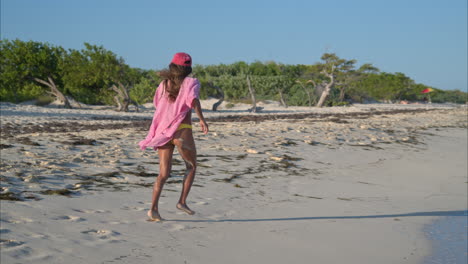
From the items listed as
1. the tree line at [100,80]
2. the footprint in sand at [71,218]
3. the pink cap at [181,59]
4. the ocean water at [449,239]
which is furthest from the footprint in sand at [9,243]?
the tree line at [100,80]

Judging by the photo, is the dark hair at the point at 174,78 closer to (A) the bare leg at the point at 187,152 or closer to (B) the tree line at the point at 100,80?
(A) the bare leg at the point at 187,152

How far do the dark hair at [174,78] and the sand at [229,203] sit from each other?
3.67ft

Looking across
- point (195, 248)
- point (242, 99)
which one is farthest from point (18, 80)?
point (195, 248)

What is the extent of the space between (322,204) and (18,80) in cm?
2379

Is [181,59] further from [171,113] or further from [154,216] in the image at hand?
[154,216]

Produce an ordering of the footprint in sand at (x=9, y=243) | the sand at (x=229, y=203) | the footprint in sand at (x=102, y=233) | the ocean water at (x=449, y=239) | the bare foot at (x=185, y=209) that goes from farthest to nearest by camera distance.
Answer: the bare foot at (x=185, y=209)
the ocean water at (x=449, y=239)
the footprint in sand at (x=102, y=233)
the sand at (x=229, y=203)
the footprint in sand at (x=9, y=243)

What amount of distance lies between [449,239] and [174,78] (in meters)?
2.84

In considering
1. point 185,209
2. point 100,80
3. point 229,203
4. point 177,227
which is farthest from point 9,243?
point 100,80

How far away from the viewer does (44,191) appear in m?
4.38

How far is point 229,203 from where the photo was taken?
4.58m

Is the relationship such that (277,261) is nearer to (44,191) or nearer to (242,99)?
(44,191)

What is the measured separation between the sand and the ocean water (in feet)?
0.24

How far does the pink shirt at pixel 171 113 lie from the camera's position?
3725 mm

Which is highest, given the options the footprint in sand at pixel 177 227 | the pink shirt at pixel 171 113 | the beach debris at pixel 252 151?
the pink shirt at pixel 171 113
